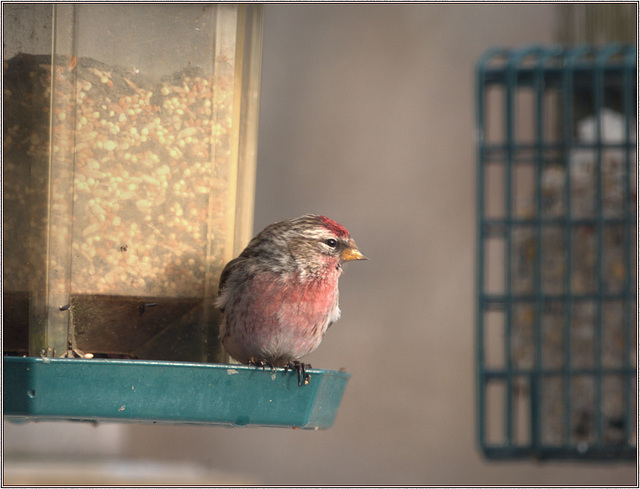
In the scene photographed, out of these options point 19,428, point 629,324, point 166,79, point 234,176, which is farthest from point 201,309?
point 629,324

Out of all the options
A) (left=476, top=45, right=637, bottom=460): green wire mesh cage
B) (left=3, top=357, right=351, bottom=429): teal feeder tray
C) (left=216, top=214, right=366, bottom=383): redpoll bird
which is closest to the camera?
(left=3, top=357, right=351, bottom=429): teal feeder tray

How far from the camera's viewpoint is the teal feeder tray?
2168 millimetres

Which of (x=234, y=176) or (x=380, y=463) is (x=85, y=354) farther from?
(x=380, y=463)

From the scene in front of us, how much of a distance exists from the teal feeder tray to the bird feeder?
0.08 meters

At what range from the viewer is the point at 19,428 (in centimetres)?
477

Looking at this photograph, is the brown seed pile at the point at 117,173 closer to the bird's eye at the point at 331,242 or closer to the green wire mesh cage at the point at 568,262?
the bird's eye at the point at 331,242

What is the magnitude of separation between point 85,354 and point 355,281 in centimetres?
574

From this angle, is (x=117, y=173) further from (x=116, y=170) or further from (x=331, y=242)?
(x=331, y=242)

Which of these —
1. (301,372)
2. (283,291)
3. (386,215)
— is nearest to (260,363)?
(301,372)

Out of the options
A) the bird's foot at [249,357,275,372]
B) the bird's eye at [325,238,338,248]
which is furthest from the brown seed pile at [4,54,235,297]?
the bird's eye at [325,238,338,248]

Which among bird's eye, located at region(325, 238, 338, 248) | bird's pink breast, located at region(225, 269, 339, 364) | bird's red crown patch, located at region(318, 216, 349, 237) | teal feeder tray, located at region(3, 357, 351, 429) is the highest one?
bird's red crown patch, located at region(318, 216, 349, 237)

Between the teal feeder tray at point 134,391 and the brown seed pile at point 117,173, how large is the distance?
42 centimetres

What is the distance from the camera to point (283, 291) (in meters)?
2.81

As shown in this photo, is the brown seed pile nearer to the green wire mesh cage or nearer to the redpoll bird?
the redpoll bird
